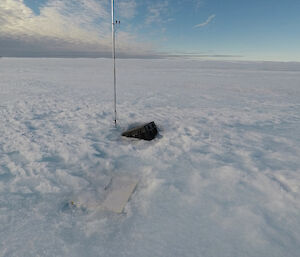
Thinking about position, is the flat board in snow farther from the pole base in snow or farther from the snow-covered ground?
the pole base in snow

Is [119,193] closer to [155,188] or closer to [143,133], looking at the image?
[155,188]

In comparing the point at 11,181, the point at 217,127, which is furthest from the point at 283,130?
the point at 11,181

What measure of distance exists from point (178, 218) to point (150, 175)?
1199 millimetres

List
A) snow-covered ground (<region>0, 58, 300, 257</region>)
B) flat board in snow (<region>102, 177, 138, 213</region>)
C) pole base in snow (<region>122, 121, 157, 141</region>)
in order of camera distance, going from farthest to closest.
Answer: pole base in snow (<region>122, 121, 157, 141</region>) → flat board in snow (<region>102, 177, 138, 213</region>) → snow-covered ground (<region>0, 58, 300, 257</region>)

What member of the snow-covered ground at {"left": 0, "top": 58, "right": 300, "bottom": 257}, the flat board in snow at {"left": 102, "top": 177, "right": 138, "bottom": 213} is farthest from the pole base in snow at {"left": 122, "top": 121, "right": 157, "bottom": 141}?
the flat board in snow at {"left": 102, "top": 177, "right": 138, "bottom": 213}

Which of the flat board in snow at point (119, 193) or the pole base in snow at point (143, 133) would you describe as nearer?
the flat board in snow at point (119, 193)

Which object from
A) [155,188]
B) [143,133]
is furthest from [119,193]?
[143,133]

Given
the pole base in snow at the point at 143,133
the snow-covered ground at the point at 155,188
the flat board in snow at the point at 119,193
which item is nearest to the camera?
the snow-covered ground at the point at 155,188

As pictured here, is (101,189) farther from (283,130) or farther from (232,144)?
(283,130)

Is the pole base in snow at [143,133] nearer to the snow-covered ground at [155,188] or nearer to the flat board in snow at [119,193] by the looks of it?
the snow-covered ground at [155,188]

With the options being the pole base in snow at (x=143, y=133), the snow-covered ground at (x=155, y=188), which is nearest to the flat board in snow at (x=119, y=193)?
the snow-covered ground at (x=155, y=188)

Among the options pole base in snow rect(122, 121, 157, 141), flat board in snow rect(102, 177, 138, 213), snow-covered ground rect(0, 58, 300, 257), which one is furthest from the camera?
pole base in snow rect(122, 121, 157, 141)

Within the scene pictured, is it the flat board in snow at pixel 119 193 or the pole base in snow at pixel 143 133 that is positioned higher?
the pole base in snow at pixel 143 133

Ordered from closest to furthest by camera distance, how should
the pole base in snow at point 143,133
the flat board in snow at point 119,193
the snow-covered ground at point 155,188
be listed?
the snow-covered ground at point 155,188, the flat board in snow at point 119,193, the pole base in snow at point 143,133
